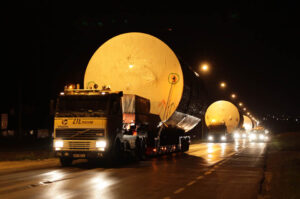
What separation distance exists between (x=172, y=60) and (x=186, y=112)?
11.5 feet

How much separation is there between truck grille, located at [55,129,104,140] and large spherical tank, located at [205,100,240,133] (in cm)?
3275

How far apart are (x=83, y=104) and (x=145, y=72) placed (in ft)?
18.3

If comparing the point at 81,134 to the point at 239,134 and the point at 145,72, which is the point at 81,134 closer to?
the point at 145,72

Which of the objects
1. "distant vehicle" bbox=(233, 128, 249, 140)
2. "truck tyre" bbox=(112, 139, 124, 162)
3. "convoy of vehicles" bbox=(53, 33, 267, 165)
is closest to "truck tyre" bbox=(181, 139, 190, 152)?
"convoy of vehicles" bbox=(53, 33, 267, 165)

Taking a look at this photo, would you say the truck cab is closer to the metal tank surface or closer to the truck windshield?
the truck windshield

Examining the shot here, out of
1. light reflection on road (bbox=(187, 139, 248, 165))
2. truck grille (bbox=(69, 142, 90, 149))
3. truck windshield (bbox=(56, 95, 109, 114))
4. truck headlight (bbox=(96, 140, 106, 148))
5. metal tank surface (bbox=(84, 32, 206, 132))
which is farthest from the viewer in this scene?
light reflection on road (bbox=(187, 139, 248, 165))

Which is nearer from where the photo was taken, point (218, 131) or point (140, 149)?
point (140, 149)

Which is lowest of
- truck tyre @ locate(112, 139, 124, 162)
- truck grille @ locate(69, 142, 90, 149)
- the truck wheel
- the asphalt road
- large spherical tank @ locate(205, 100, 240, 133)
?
the asphalt road

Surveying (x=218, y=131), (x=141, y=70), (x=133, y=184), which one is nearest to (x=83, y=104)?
(x=141, y=70)

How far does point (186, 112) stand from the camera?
2391 centimetres

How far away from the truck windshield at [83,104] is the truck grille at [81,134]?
0.84 meters

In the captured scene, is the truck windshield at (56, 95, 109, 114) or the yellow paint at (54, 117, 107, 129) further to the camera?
the truck windshield at (56, 95, 109, 114)

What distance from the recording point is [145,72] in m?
22.1

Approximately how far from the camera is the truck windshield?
679 inches
